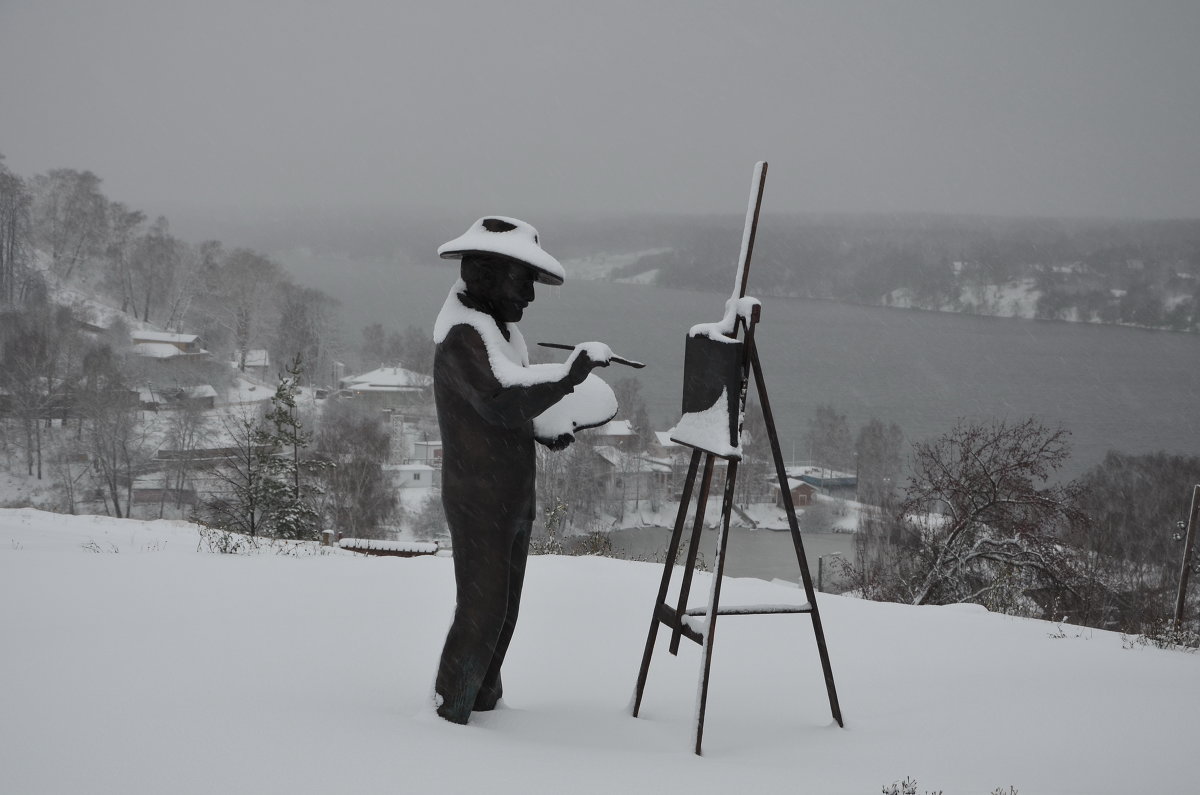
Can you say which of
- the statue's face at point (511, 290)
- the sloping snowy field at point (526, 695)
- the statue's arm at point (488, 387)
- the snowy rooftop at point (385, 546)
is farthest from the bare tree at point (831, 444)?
the statue's arm at point (488, 387)

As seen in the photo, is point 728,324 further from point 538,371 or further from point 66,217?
point 66,217

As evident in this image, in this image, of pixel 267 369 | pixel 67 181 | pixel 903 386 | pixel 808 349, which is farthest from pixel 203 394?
pixel 808 349

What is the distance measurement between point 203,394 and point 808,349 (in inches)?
2209

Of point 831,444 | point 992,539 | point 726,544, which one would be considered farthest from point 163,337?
point 726,544

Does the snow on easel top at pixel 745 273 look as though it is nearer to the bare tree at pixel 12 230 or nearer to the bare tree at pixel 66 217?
the bare tree at pixel 12 230

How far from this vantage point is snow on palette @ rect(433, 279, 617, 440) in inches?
132

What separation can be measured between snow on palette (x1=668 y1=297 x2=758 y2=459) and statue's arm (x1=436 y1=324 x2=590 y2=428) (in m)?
0.70

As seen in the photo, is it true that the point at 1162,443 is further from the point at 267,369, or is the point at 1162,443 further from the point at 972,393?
the point at 267,369

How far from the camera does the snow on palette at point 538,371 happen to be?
3352mm

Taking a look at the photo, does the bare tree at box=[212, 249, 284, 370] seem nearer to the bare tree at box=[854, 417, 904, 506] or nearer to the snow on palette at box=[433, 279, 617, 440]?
the bare tree at box=[854, 417, 904, 506]

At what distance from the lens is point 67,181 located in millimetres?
47094

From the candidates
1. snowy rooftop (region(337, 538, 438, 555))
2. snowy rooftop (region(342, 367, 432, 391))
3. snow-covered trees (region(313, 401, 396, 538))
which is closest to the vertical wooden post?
snowy rooftop (region(337, 538, 438, 555))

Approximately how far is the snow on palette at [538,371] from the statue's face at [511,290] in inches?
4.5

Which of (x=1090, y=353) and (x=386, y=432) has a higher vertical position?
(x=1090, y=353)
